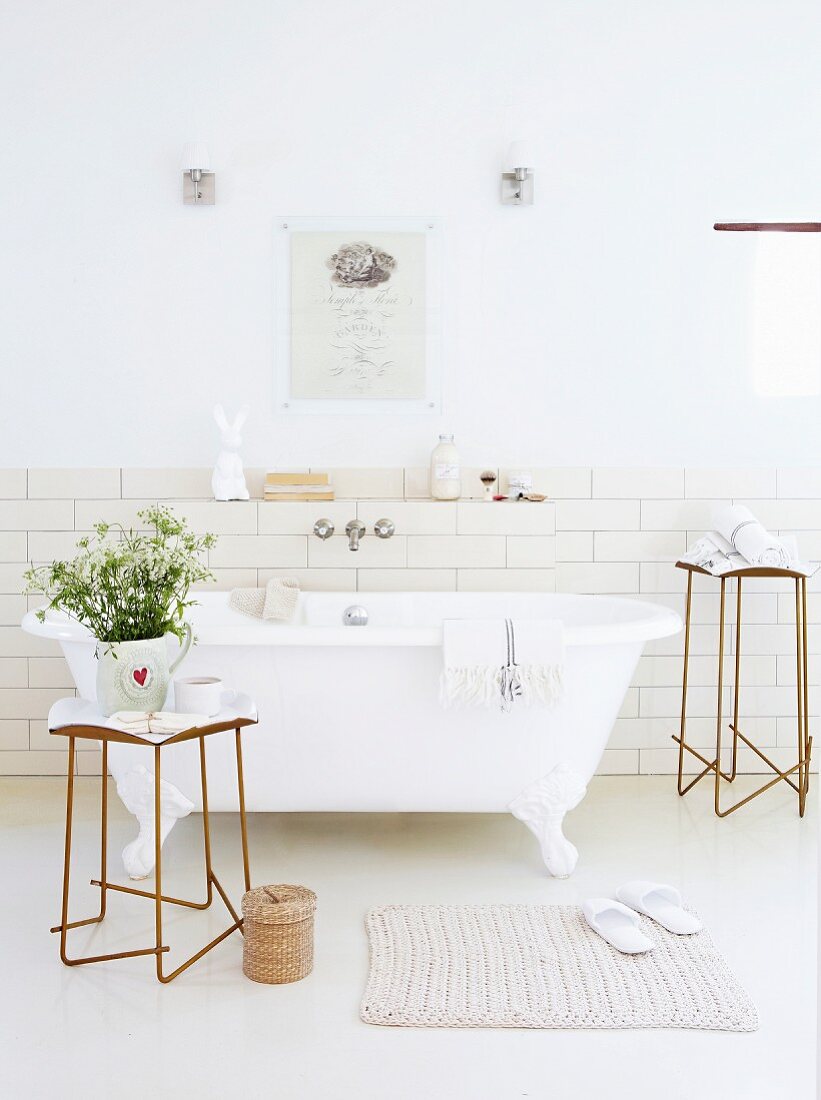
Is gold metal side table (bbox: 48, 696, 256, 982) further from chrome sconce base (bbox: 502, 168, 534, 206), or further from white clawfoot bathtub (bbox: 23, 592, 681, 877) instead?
chrome sconce base (bbox: 502, 168, 534, 206)

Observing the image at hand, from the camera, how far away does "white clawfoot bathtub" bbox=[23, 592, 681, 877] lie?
302 centimetres

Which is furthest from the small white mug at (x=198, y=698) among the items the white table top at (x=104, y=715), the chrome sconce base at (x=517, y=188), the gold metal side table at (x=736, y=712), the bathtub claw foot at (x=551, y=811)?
the chrome sconce base at (x=517, y=188)

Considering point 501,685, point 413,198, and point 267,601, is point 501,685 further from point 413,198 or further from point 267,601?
point 413,198

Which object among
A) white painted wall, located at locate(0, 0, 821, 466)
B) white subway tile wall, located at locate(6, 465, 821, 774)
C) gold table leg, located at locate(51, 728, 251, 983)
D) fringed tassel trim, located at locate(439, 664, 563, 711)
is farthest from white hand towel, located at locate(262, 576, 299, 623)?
gold table leg, located at locate(51, 728, 251, 983)

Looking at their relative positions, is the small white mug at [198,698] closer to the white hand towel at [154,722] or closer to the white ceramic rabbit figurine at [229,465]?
the white hand towel at [154,722]

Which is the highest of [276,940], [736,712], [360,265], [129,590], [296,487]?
[360,265]

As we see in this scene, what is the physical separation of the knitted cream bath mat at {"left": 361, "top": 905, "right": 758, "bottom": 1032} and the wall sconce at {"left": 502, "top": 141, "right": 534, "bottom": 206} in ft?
8.45

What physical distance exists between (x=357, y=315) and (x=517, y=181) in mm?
786

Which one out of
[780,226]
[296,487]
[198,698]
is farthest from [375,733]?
[780,226]

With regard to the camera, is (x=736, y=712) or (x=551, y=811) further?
(x=736, y=712)

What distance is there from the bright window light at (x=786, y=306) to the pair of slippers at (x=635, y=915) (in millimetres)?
2141

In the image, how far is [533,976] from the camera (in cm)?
250

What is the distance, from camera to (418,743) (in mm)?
3092

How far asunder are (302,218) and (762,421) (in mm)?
1944
